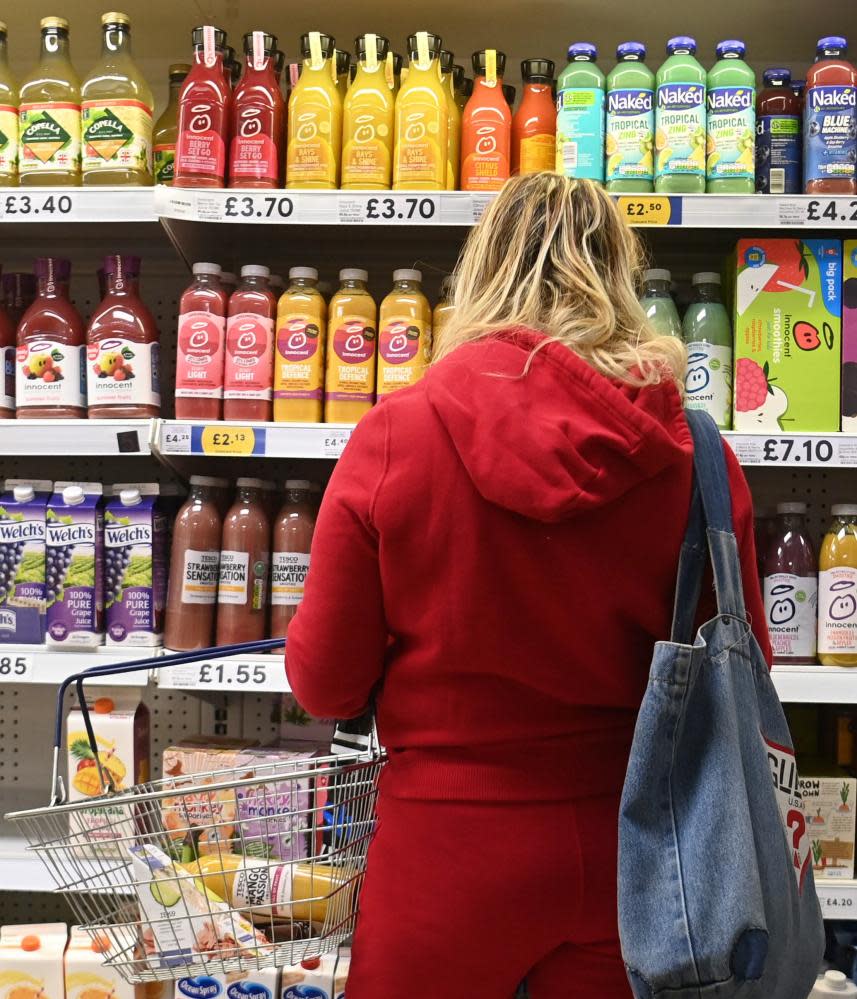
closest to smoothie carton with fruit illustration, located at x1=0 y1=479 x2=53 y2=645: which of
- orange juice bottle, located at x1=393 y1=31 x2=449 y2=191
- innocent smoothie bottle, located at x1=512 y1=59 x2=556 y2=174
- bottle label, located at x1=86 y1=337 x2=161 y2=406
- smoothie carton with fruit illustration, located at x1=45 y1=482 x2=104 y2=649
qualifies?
smoothie carton with fruit illustration, located at x1=45 y1=482 x2=104 y2=649

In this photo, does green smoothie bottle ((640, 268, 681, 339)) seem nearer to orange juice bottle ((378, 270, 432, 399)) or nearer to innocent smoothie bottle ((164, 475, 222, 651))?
orange juice bottle ((378, 270, 432, 399))

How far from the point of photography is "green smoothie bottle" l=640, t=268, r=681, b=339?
2.12m

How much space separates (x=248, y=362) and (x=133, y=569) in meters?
0.50

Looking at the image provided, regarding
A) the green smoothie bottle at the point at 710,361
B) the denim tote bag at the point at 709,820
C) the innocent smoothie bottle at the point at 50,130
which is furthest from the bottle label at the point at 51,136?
the denim tote bag at the point at 709,820

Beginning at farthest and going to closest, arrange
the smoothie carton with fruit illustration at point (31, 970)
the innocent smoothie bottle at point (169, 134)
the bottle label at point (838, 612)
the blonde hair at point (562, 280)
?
1. the innocent smoothie bottle at point (169, 134)
2. the bottle label at point (838, 612)
3. the smoothie carton with fruit illustration at point (31, 970)
4. the blonde hair at point (562, 280)

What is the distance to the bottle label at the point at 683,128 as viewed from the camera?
207cm

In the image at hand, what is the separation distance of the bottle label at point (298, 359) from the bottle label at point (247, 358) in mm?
29

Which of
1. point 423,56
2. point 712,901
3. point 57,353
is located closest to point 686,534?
point 712,901

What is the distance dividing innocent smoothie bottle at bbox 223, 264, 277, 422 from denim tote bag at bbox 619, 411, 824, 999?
1.18m

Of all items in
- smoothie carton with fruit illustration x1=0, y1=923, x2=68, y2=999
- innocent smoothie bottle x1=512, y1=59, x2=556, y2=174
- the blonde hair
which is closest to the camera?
the blonde hair

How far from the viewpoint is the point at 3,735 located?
2645 mm

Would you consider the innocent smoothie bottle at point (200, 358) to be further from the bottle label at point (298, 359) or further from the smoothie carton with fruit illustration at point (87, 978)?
the smoothie carton with fruit illustration at point (87, 978)

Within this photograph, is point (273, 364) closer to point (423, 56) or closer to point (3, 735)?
point (423, 56)

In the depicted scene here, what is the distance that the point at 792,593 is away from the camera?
2104mm
